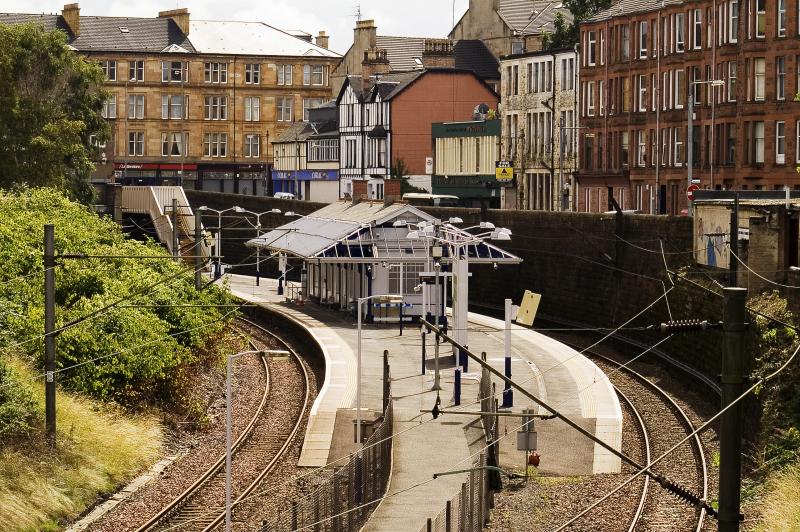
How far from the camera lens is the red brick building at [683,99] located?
6438 centimetres

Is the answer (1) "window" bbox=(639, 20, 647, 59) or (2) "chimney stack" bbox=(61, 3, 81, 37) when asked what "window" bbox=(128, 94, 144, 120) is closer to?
(2) "chimney stack" bbox=(61, 3, 81, 37)

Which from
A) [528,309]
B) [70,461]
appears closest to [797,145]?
[528,309]

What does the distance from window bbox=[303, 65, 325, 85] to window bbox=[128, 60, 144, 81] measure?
13769mm

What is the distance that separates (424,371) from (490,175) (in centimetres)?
4840

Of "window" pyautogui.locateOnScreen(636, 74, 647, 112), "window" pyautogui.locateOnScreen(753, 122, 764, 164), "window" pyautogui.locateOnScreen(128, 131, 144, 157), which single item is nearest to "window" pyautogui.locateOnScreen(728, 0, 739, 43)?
"window" pyautogui.locateOnScreen(753, 122, 764, 164)

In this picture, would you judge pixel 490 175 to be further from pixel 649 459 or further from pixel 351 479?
pixel 351 479

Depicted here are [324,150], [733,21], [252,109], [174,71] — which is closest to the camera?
[733,21]

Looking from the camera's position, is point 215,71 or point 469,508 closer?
point 469,508

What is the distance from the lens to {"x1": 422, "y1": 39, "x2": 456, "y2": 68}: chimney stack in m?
103

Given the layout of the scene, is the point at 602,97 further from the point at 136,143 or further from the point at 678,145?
the point at 136,143

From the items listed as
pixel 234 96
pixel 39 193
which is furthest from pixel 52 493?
pixel 234 96

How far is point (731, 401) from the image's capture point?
14.7m

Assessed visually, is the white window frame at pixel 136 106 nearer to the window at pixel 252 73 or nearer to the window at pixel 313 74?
the window at pixel 252 73

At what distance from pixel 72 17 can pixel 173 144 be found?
42.4ft
